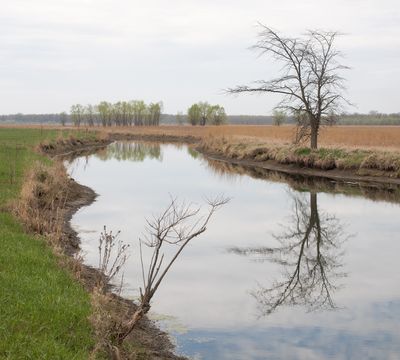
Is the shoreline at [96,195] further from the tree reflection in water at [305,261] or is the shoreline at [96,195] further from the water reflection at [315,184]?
the tree reflection in water at [305,261]

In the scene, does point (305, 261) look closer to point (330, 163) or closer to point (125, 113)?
point (330, 163)

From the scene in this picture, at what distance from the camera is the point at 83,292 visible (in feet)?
29.3

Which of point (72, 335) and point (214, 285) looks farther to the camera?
point (214, 285)

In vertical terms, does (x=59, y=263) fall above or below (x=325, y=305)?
above

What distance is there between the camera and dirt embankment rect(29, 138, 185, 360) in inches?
290

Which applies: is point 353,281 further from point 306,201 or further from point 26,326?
point 306,201


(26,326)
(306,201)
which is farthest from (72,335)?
(306,201)

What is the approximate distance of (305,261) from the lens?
14281 millimetres

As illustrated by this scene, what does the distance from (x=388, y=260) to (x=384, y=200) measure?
1028 cm

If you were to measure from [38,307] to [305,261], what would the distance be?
27.1 ft

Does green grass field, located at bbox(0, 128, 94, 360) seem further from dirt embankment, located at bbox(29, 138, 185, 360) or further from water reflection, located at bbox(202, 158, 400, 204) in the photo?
water reflection, located at bbox(202, 158, 400, 204)

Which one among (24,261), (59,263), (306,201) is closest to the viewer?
(24,261)

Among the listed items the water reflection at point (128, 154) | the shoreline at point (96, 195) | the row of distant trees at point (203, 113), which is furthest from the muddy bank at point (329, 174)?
the row of distant trees at point (203, 113)

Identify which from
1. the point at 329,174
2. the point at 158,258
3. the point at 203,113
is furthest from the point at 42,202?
the point at 203,113
